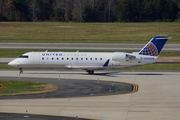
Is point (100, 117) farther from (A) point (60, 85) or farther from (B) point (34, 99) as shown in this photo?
(A) point (60, 85)

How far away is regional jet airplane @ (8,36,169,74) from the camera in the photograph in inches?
2309

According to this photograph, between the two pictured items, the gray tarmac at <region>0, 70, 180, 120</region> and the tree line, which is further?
the tree line

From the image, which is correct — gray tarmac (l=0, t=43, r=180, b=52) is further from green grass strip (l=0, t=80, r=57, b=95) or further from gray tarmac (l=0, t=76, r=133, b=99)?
green grass strip (l=0, t=80, r=57, b=95)

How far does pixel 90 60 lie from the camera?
5881 centimetres

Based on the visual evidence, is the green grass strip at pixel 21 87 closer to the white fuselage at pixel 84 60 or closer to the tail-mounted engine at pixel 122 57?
the white fuselage at pixel 84 60

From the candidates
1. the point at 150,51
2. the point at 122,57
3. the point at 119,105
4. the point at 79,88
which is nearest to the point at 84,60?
the point at 122,57

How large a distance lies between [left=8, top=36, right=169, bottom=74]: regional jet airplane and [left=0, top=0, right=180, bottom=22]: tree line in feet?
309

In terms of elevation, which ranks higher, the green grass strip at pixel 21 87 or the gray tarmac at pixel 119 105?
the green grass strip at pixel 21 87

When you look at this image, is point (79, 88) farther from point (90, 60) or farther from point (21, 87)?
point (90, 60)

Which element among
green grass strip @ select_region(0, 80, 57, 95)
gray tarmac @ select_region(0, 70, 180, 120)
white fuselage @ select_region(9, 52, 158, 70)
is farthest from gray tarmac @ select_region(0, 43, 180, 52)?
green grass strip @ select_region(0, 80, 57, 95)

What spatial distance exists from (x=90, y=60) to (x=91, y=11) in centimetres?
9799

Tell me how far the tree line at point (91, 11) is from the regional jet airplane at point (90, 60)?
9413 centimetres

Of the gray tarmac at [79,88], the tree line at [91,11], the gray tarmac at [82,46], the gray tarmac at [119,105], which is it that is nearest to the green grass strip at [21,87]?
the gray tarmac at [79,88]

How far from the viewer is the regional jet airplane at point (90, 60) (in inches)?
2309
